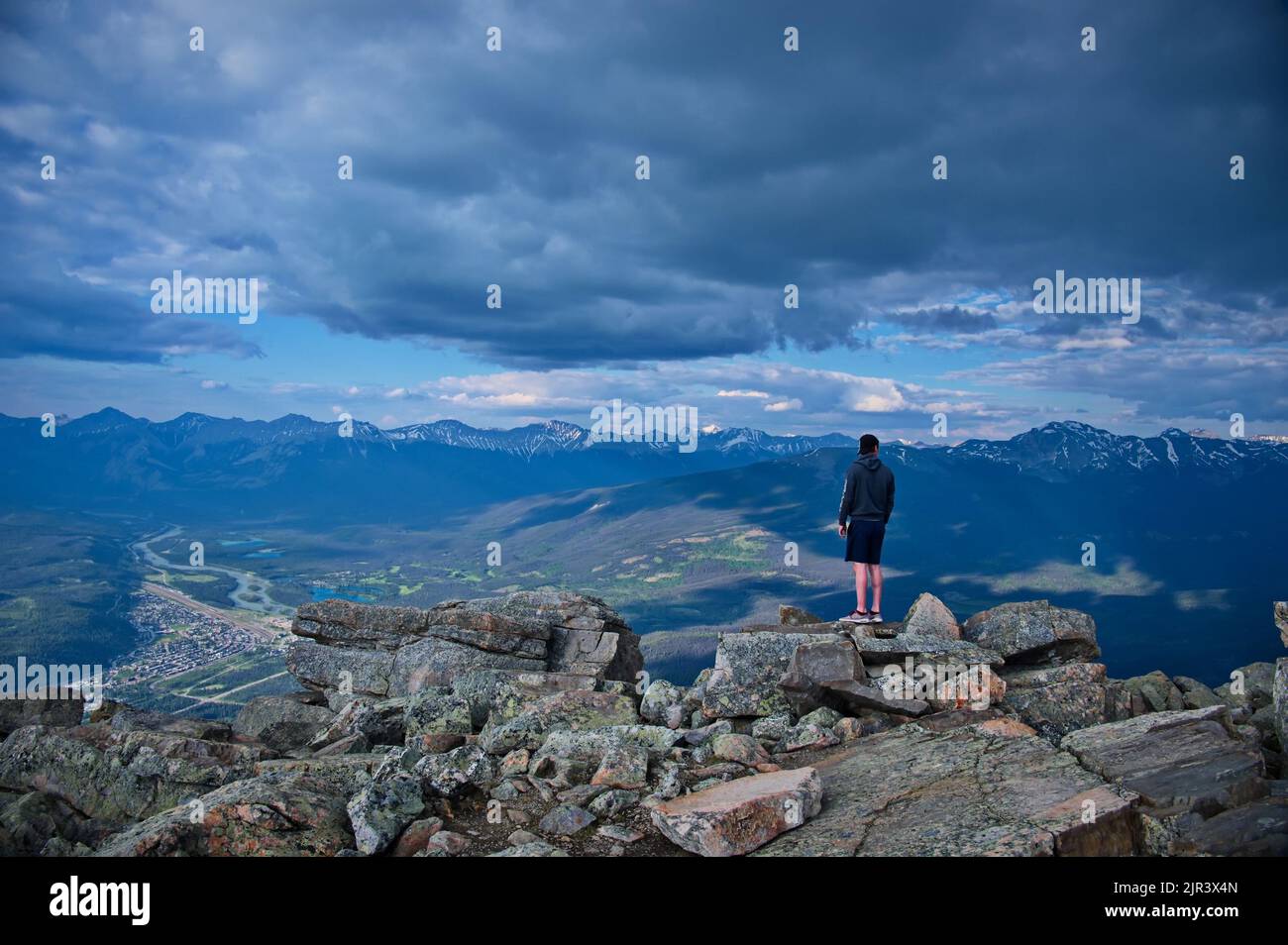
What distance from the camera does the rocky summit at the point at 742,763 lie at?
37.0 ft

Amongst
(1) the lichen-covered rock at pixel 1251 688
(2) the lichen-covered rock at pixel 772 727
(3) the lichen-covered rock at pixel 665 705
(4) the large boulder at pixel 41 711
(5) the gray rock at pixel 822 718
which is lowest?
(4) the large boulder at pixel 41 711

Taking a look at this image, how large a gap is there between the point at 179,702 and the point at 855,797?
233m

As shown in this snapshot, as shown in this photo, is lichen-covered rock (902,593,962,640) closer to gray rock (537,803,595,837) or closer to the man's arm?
the man's arm

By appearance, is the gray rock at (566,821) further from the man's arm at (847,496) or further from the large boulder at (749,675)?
the man's arm at (847,496)

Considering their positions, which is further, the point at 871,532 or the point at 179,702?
the point at 179,702

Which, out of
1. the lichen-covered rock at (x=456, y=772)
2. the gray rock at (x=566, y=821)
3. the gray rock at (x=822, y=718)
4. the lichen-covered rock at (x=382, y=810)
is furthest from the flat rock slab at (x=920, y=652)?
the lichen-covered rock at (x=382, y=810)

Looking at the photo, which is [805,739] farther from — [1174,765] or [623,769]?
[1174,765]

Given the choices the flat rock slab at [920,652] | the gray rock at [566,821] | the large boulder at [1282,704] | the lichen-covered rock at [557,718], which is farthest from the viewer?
the flat rock slab at [920,652]

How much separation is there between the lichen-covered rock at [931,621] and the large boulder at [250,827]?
56.2ft

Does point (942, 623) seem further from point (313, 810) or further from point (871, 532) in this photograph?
point (313, 810)

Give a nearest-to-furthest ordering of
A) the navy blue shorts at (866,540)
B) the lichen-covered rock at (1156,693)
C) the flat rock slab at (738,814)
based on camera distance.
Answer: the flat rock slab at (738,814)
the lichen-covered rock at (1156,693)
the navy blue shorts at (866,540)
